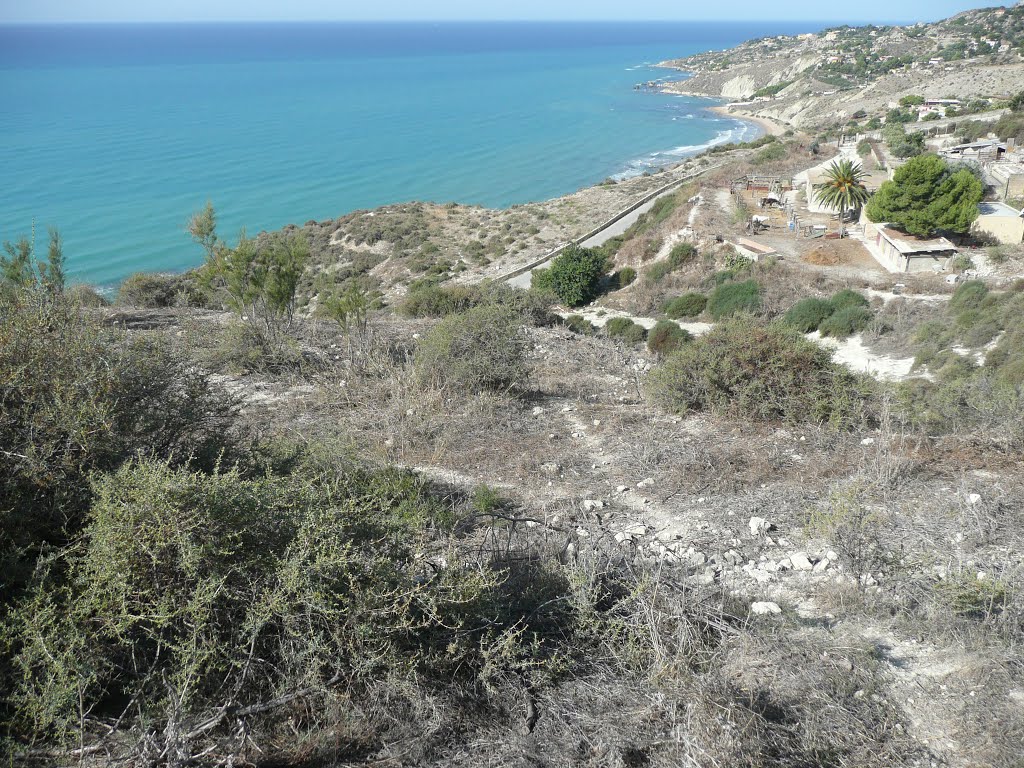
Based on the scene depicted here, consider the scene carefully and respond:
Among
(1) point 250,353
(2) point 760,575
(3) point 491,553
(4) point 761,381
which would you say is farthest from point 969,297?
(1) point 250,353

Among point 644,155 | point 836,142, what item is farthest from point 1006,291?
point 644,155

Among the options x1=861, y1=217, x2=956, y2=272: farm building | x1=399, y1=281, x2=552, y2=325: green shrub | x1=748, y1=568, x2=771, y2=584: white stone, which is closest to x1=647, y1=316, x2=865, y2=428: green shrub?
x1=748, y1=568, x2=771, y2=584: white stone

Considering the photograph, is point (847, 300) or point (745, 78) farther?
point (745, 78)

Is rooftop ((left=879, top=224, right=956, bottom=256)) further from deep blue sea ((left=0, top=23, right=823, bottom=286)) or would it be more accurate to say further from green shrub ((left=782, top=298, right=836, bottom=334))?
deep blue sea ((left=0, top=23, right=823, bottom=286))

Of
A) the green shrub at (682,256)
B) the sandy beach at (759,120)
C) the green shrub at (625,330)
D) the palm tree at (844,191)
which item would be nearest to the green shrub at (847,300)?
the green shrub at (625,330)

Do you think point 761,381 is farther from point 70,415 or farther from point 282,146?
point 282,146

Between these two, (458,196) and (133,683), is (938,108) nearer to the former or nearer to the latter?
(458,196)
